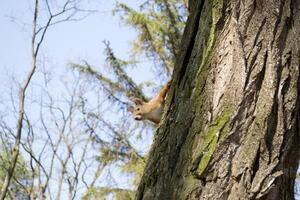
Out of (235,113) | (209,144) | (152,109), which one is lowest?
(209,144)

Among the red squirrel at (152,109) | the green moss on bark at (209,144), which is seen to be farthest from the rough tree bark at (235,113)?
the red squirrel at (152,109)

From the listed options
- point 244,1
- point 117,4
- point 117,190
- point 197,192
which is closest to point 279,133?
point 197,192

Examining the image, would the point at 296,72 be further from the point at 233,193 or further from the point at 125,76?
the point at 125,76

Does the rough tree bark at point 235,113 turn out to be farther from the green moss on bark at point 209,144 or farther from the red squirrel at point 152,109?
the red squirrel at point 152,109

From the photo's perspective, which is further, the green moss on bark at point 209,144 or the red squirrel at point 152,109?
the red squirrel at point 152,109

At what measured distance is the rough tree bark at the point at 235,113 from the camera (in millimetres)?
1759

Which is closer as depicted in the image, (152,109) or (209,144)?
(209,144)

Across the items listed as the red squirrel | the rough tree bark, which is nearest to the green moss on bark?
the rough tree bark

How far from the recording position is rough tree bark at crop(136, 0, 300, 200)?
176cm

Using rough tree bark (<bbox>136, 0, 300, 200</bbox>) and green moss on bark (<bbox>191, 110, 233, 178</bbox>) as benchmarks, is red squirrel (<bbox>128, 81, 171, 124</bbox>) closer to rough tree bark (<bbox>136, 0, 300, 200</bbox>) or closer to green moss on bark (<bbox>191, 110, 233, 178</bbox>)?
rough tree bark (<bbox>136, 0, 300, 200</bbox>)

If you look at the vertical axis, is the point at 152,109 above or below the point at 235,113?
above

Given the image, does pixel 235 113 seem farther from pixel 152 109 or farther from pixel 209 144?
pixel 152 109

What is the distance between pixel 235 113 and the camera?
5.95 feet

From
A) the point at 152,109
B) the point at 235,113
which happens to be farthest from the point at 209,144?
the point at 152,109
